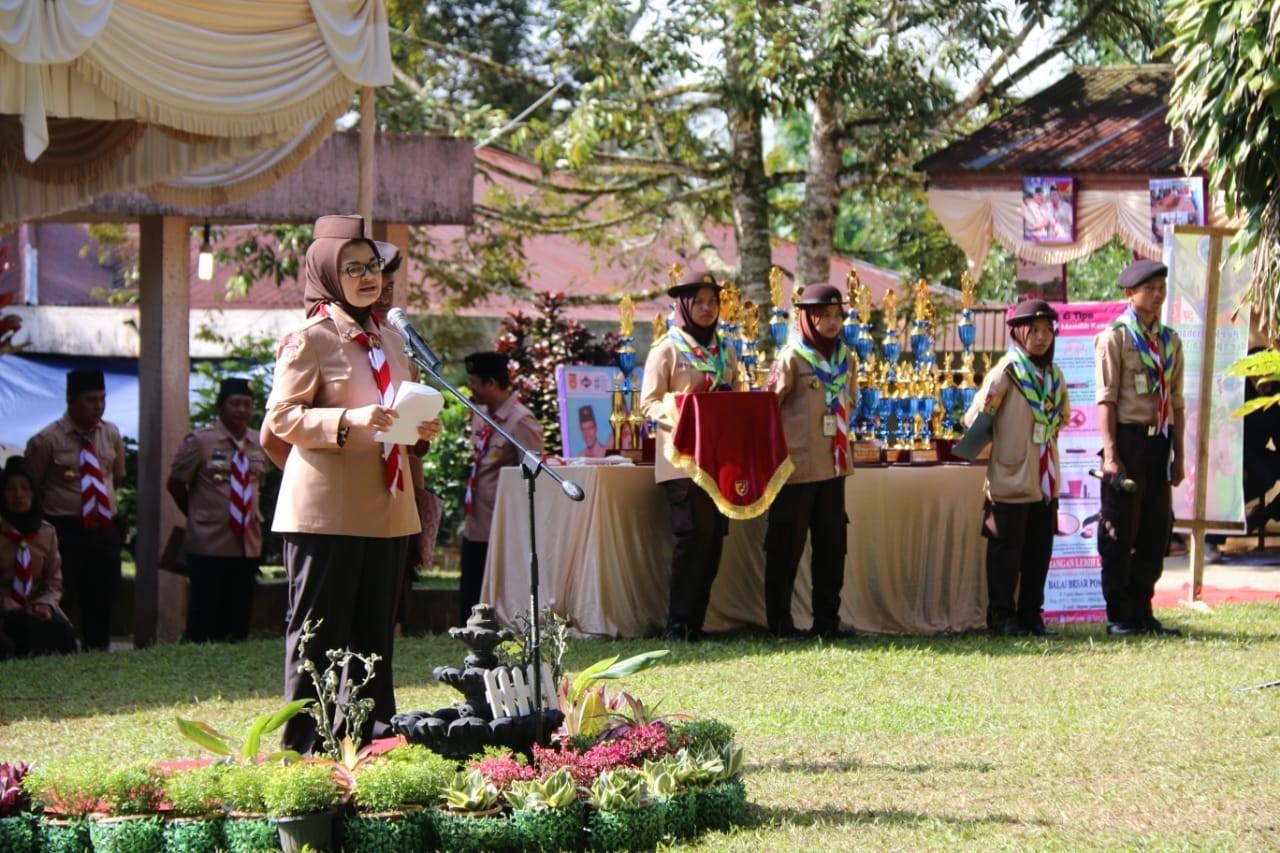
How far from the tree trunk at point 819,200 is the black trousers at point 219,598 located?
29.8ft

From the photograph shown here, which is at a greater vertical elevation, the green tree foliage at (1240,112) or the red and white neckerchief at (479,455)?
the green tree foliage at (1240,112)

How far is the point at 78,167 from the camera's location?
10.1 meters

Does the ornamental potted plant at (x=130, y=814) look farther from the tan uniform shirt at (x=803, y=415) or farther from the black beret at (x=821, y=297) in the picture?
the black beret at (x=821, y=297)

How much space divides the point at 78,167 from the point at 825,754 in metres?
5.88

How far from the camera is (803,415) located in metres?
10.1

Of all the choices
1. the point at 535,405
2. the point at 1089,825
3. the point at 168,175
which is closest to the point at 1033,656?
the point at 1089,825

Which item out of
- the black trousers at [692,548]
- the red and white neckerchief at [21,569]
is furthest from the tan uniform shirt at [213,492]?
the black trousers at [692,548]

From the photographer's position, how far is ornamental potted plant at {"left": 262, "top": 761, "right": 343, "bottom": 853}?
4.99m

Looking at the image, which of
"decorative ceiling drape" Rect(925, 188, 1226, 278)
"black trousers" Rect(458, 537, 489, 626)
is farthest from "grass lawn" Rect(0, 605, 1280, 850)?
"decorative ceiling drape" Rect(925, 188, 1226, 278)

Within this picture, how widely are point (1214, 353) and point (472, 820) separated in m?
7.97

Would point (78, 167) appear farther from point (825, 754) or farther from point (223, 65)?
point (825, 754)

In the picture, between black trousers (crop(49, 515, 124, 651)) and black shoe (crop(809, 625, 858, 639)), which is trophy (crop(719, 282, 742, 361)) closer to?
black shoe (crop(809, 625, 858, 639))

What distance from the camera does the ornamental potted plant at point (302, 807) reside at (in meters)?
4.99

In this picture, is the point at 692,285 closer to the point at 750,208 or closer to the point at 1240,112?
the point at 1240,112
